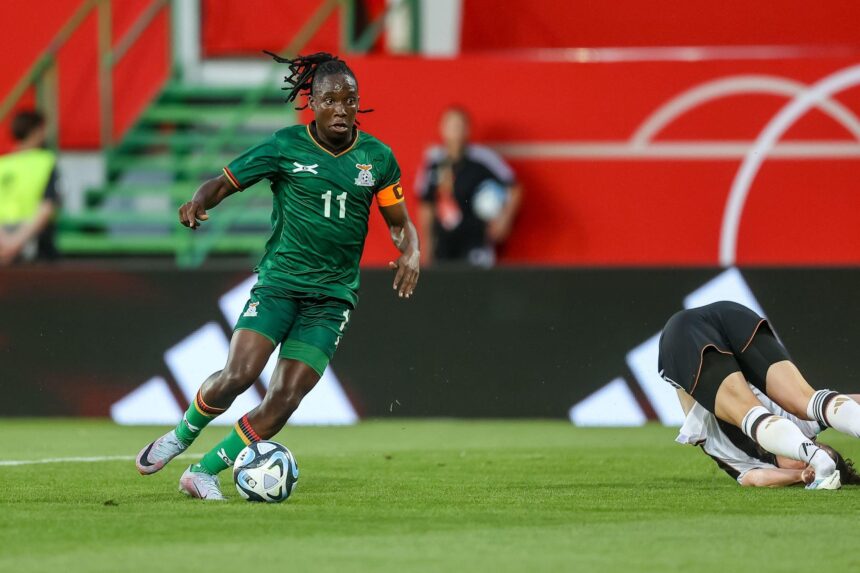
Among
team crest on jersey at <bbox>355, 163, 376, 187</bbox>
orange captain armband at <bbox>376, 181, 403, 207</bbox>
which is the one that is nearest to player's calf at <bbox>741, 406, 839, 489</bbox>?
orange captain armband at <bbox>376, 181, 403, 207</bbox>

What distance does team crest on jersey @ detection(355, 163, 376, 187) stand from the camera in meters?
8.09

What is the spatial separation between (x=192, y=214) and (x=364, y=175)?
0.95 m

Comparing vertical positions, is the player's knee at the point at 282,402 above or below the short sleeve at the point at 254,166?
below

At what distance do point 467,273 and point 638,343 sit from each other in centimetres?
139

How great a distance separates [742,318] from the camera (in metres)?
8.43

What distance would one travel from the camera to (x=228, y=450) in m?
7.77

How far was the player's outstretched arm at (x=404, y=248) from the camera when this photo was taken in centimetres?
797

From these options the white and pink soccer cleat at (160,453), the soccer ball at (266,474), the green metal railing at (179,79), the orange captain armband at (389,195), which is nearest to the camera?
the soccer ball at (266,474)

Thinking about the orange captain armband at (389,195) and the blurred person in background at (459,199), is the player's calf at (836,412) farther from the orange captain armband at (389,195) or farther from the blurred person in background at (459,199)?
the blurred person in background at (459,199)

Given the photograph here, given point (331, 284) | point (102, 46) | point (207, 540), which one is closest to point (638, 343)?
point (331, 284)

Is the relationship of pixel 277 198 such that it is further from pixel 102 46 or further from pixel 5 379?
pixel 102 46

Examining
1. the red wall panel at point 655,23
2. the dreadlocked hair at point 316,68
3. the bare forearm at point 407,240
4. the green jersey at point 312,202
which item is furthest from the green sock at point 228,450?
the red wall panel at point 655,23

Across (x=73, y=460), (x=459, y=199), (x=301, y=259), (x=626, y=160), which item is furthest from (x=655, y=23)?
(x=301, y=259)

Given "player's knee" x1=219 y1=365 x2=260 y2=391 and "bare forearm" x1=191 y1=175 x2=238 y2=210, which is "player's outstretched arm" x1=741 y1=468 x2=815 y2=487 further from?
"bare forearm" x1=191 y1=175 x2=238 y2=210
